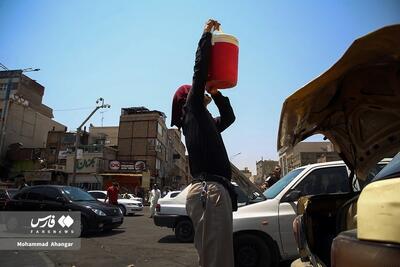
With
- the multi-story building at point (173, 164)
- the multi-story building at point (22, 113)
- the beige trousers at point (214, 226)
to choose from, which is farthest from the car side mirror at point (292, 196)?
the multi-story building at point (173, 164)

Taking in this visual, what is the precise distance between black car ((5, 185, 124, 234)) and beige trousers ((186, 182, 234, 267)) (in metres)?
10.2

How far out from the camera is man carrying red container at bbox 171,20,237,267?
8.66 ft

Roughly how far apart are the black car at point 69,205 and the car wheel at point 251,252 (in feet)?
22.8

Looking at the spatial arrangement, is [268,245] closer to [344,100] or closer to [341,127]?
[341,127]

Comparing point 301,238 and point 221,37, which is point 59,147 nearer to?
point 301,238

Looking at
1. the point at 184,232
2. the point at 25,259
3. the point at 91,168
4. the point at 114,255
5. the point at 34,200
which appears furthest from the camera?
the point at 91,168

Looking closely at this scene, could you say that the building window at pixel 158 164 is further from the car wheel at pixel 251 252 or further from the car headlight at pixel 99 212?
the car wheel at pixel 251 252

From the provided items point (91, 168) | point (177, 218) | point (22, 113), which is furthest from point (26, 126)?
point (177, 218)

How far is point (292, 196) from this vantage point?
21.2 ft

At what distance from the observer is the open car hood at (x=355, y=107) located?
282cm

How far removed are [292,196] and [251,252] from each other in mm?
1150

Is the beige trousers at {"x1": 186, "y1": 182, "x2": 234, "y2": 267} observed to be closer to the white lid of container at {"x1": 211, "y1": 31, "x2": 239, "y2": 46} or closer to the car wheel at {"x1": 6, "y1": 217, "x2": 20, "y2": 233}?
the white lid of container at {"x1": 211, "y1": 31, "x2": 239, "y2": 46}

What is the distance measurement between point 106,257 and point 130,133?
190 feet

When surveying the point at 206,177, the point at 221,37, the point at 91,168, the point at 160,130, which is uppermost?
the point at 160,130
